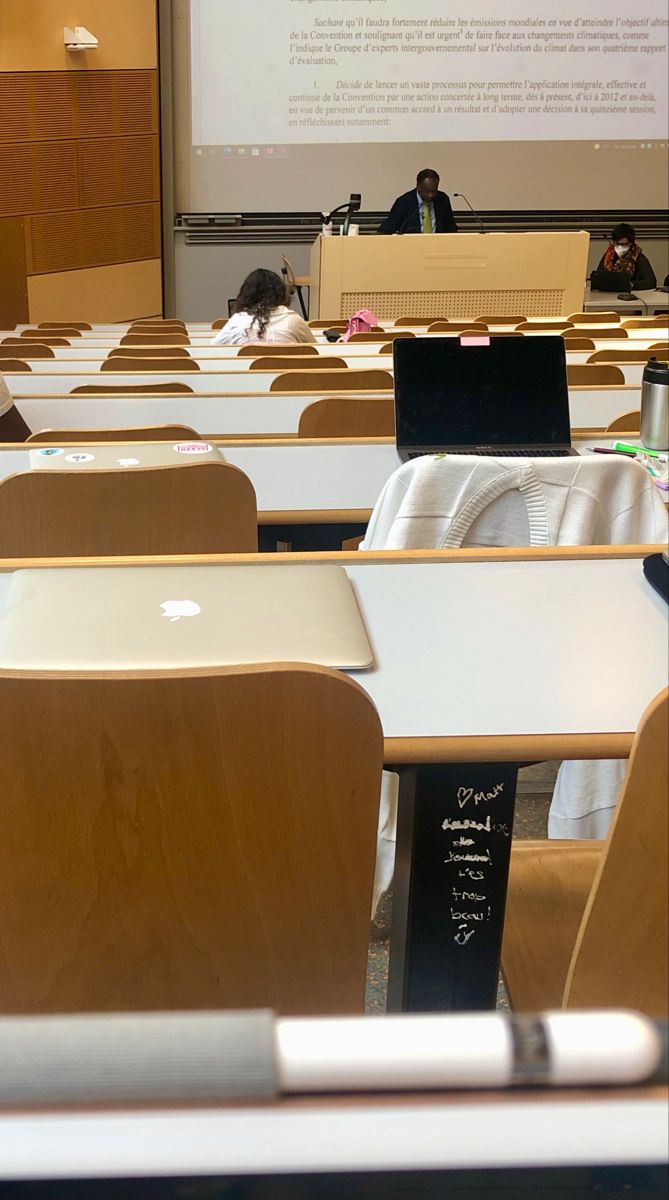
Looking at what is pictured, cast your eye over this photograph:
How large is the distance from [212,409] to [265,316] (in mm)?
2601

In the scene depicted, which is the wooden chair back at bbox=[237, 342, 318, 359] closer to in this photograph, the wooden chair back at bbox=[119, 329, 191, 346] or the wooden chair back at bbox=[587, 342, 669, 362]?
the wooden chair back at bbox=[119, 329, 191, 346]

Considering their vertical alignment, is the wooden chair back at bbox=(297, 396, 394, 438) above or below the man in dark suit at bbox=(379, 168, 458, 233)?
below

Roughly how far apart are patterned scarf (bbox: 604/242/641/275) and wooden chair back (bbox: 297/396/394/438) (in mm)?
7805

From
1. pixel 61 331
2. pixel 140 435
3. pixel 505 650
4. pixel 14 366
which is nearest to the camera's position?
pixel 505 650

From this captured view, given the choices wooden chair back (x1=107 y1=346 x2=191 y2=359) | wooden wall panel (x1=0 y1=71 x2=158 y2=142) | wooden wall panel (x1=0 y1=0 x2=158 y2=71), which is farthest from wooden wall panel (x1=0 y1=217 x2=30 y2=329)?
wooden chair back (x1=107 y1=346 x2=191 y2=359)

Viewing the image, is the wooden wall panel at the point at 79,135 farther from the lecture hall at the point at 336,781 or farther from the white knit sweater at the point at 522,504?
the white knit sweater at the point at 522,504

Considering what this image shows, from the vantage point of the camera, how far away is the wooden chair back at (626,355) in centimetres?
423

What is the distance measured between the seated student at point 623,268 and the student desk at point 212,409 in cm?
696

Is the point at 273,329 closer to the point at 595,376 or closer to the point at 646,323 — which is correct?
the point at 646,323

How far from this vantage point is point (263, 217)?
1035 centimetres

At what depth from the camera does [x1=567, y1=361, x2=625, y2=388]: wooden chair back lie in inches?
145

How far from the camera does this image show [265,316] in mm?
5703

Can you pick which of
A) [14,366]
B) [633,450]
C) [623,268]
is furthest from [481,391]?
[623,268]

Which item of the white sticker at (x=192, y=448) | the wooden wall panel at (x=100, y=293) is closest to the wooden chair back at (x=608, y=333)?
the white sticker at (x=192, y=448)
